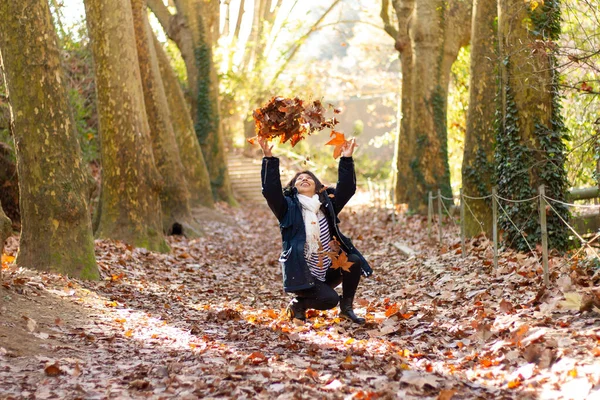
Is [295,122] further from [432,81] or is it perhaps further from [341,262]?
[432,81]

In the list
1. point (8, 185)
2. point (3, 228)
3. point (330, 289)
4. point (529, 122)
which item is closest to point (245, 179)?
point (8, 185)

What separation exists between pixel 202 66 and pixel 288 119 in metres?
16.9

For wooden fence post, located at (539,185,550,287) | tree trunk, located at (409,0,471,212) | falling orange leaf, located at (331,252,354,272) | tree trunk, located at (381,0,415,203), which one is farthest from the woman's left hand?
tree trunk, located at (381,0,415,203)

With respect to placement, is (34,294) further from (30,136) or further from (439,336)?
(439,336)

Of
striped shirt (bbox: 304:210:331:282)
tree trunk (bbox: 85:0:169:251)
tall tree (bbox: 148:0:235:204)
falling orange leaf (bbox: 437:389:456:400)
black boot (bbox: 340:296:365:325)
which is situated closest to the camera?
falling orange leaf (bbox: 437:389:456:400)

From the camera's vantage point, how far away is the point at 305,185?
751cm

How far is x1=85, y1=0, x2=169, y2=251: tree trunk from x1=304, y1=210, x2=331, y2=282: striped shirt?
242 inches

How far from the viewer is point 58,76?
916 centimetres

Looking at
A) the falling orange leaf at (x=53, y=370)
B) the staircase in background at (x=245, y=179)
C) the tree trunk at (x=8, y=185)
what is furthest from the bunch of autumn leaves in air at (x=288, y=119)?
the staircase in background at (x=245, y=179)

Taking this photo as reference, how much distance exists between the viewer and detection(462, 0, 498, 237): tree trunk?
12562 millimetres

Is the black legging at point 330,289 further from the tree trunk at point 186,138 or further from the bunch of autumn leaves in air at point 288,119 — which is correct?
the tree trunk at point 186,138

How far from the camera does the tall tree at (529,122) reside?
9.98 meters

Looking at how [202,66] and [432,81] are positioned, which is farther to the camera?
[202,66]

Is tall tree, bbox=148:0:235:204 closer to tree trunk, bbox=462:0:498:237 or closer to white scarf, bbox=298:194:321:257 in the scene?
tree trunk, bbox=462:0:498:237
